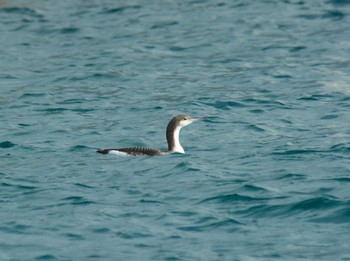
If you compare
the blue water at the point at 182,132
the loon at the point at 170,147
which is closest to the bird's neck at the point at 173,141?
the loon at the point at 170,147

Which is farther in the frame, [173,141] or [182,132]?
[182,132]

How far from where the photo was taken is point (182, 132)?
1916 cm

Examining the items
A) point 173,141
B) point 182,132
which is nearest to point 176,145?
point 173,141

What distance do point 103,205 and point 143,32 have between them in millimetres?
13537

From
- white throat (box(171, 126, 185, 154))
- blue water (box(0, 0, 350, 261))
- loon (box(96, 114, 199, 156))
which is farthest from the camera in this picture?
white throat (box(171, 126, 185, 154))

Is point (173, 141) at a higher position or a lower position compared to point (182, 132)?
higher

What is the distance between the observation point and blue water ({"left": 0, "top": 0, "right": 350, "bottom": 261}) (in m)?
12.8

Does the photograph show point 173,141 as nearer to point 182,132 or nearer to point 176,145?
point 176,145

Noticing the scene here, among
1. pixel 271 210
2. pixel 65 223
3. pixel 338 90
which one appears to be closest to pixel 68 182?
pixel 65 223

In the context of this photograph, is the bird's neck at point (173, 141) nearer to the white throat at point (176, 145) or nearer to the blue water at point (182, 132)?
the white throat at point (176, 145)

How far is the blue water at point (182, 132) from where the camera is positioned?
41.8 feet

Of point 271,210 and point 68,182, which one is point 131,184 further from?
point 271,210

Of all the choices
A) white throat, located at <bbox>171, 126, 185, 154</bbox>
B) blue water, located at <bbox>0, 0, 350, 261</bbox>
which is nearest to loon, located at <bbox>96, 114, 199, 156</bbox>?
white throat, located at <bbox>171, 126, 185, 154</bbox>

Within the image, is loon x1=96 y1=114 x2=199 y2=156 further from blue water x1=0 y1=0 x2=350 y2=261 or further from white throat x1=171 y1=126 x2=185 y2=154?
blue water x1=0 y1=0 x2=350 y2=261
